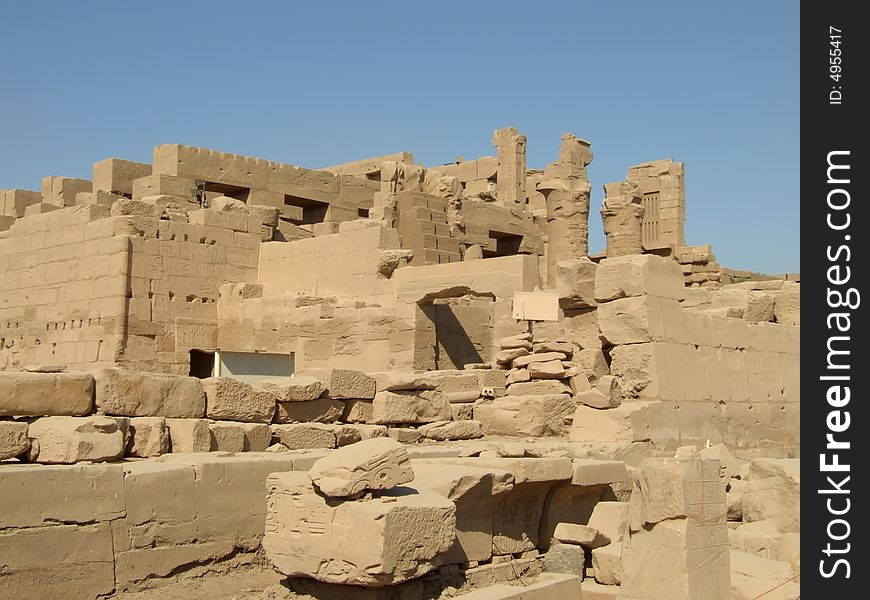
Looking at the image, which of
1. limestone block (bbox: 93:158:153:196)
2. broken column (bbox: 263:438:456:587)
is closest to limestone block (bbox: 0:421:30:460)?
broken column (bbox: 263:438:456:587)

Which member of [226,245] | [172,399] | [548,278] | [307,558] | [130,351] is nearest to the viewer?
[307,558]

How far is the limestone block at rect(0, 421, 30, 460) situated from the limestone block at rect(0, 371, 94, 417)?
1.01 ft

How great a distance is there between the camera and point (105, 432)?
6703 mm

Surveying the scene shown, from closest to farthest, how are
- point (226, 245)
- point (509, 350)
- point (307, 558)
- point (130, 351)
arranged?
point (307, 558), point (509, 350), point (130, 351), point (226, 245)

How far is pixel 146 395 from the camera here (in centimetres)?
757

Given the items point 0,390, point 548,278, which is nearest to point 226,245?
point 548,278

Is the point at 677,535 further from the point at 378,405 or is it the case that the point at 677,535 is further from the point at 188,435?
the point at 378,405

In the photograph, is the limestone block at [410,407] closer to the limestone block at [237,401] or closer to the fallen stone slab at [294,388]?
the fallen stone slab at [294,388]

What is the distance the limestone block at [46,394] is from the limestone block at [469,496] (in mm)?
2373

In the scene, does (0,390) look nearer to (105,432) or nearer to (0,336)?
(105,432)

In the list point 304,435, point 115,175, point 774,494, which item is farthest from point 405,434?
point 115,175

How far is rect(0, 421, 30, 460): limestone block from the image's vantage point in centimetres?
634

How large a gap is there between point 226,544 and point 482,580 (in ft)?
5.36

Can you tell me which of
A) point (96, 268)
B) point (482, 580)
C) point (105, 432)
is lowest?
point (482, 580)
